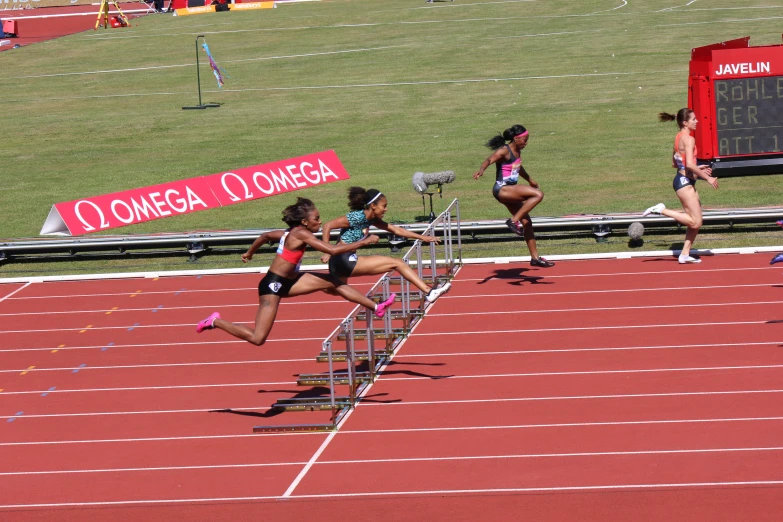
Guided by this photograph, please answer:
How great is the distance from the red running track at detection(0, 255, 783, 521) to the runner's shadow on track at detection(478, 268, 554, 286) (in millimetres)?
Answer: 47

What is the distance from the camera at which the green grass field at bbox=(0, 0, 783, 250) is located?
2314 cm

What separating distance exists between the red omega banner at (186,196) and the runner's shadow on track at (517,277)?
6.81 meters

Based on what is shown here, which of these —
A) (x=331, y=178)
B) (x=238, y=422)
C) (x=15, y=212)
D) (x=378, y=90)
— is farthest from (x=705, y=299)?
(x=378, y=90)

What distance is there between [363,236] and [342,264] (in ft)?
2.31

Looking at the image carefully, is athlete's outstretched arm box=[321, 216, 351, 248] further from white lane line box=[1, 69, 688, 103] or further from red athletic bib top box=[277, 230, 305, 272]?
white lane line box=[1, 69, 688, 103]

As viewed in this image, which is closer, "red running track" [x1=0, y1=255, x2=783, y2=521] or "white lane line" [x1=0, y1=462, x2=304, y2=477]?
"red running track" [x1=0, y1=255, x2=783, y2=521]

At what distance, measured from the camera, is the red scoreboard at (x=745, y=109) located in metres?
20.8

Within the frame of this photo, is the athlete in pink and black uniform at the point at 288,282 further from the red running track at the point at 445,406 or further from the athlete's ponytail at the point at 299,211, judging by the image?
the red running track at the point at 445,406

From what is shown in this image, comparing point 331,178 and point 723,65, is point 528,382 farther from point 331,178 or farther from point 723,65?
point 331,178

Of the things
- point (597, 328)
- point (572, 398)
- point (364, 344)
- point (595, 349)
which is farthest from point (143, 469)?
point (597, 328)

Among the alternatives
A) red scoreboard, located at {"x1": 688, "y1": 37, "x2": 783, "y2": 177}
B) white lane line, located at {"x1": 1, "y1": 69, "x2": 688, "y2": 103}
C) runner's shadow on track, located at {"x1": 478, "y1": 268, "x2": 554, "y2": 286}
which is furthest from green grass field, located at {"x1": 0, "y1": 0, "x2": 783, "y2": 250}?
runner's shadow on track, located at {"x1": 478, "y1": 268, "x2": 554, "y2": 286}

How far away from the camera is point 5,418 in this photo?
12.8 meters

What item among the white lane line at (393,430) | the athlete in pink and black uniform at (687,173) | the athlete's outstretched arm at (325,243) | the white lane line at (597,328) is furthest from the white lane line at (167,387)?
the athlete in pink and black uniform at (687,173)

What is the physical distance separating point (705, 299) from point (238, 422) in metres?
6.47
